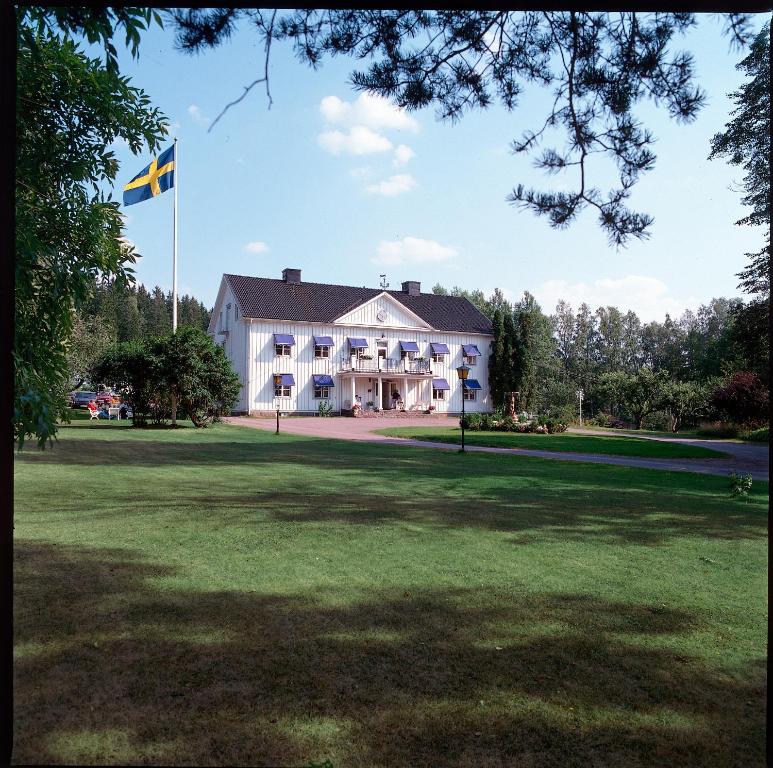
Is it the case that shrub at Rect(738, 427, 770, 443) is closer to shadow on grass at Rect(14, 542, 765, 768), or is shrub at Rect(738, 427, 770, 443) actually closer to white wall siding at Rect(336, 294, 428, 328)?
shadow on grass at Rect(14, 542, 765, 768)

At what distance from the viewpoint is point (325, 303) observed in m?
41.7

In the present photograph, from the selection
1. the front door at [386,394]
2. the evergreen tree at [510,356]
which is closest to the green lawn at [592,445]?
the evergreen tree at [510,356]

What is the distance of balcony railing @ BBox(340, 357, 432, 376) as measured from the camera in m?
41.1

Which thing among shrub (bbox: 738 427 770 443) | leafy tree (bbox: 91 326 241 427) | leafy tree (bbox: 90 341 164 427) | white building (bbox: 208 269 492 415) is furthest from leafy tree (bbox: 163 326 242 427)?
shrub (bbox: 738 427 770 443)

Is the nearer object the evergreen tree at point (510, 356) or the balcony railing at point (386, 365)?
the evergreen tree at point (510, 356)

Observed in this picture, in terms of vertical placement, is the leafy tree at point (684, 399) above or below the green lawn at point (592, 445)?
above

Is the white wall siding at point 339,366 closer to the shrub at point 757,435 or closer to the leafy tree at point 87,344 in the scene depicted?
the leafy tree at point 87,344

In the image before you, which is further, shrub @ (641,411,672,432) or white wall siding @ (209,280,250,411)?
white wall siding @ (209,280,250,411)

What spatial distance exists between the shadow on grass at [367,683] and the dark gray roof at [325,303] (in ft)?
116

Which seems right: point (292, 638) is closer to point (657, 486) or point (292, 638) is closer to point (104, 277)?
point (104, 277)

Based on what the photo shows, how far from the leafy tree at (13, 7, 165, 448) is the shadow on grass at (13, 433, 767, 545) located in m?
3.41

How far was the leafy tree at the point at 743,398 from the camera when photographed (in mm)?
21594

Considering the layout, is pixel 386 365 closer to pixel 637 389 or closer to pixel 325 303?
pixel 325 303

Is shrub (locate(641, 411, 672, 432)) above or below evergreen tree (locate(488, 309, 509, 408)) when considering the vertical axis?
below
